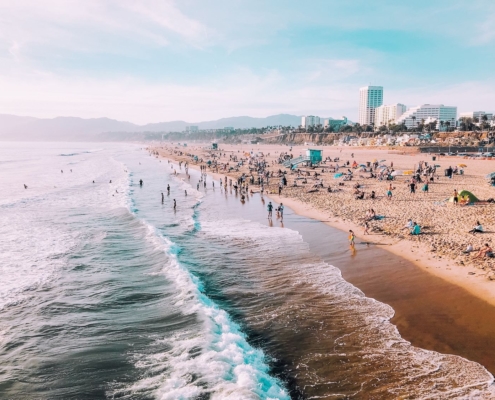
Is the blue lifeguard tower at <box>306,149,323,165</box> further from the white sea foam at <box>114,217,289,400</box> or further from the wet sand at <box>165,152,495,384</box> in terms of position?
the white sea foam at <box>114,217,289,400</box>

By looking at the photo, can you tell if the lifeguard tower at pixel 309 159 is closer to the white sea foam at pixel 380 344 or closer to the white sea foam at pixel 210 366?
the white sea foam at pixel 380 344

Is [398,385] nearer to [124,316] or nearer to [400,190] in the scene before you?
[124,316]

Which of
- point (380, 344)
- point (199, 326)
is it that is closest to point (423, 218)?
point (380, 344)

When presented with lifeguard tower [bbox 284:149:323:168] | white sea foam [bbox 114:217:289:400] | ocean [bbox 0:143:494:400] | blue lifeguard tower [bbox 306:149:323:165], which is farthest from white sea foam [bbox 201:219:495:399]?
blue lifeguard tower [bbox 306:149:323:165]

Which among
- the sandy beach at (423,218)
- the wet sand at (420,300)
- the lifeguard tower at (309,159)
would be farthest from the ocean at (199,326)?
the lifeguard tower at (309,159)

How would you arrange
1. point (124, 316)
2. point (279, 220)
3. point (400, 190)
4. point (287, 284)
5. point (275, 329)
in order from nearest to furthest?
point (275, 329), point (124, 316), point (287, 284), point (279, 220), point (400, 190)

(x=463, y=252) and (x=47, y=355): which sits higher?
(x=463, y=252)

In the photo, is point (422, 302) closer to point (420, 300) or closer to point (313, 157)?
point (420, 300)

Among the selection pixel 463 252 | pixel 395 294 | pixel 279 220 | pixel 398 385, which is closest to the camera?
pixel 398 385

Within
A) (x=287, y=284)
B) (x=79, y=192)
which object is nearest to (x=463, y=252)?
(x=287, y=284)
